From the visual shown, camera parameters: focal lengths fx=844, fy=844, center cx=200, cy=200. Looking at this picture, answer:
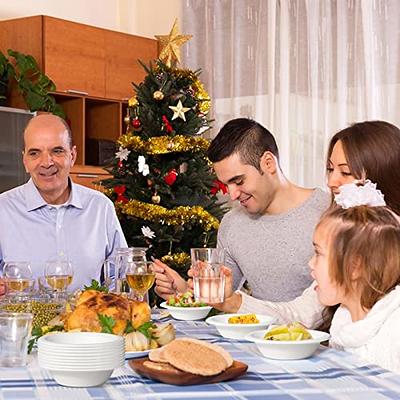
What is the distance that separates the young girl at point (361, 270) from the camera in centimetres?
200

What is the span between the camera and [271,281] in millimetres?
3059

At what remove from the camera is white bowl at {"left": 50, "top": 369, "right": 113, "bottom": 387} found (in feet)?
5.22

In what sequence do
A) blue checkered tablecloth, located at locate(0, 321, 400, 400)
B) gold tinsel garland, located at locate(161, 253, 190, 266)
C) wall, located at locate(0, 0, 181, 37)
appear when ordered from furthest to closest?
wall, located at locate(0, 0, 181, 37)
gold tinsel garland, located at locate(161, 253, 190, 266)
blue checkered tablecloth, located at locate(0, 321, 400, 400)

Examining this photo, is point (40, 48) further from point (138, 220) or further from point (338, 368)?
point (338, 368)

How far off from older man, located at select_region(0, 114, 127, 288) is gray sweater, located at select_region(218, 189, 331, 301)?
649 mm

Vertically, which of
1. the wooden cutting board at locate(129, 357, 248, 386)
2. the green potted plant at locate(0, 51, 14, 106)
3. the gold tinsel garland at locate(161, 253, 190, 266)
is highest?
the green potted plant at locate(0, 51, 14, 106)

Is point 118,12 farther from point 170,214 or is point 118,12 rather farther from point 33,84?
point 170,214

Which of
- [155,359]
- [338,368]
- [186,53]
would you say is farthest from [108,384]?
[186,53]

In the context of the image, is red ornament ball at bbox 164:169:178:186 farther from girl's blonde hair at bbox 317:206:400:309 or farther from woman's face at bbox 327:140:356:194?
girl's blonde hair at bbox 317:206:400:309

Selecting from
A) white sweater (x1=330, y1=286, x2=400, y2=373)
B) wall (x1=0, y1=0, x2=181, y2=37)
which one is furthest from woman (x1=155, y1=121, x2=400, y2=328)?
wall (x1=0, y1=0, x2=181, y2=37)

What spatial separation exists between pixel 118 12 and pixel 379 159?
4.17 m

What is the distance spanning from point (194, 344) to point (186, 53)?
14.7 feet

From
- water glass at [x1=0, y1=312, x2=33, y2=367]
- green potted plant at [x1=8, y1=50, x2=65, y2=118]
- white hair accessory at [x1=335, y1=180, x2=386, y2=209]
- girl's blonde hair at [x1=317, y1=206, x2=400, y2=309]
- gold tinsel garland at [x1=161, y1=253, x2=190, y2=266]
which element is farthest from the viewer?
green potted plant at [x1=8, y1=50, x2=65, y2=118]

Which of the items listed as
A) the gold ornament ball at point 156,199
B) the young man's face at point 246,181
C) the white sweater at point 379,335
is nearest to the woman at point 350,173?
A: the young man's face at point 246,181
